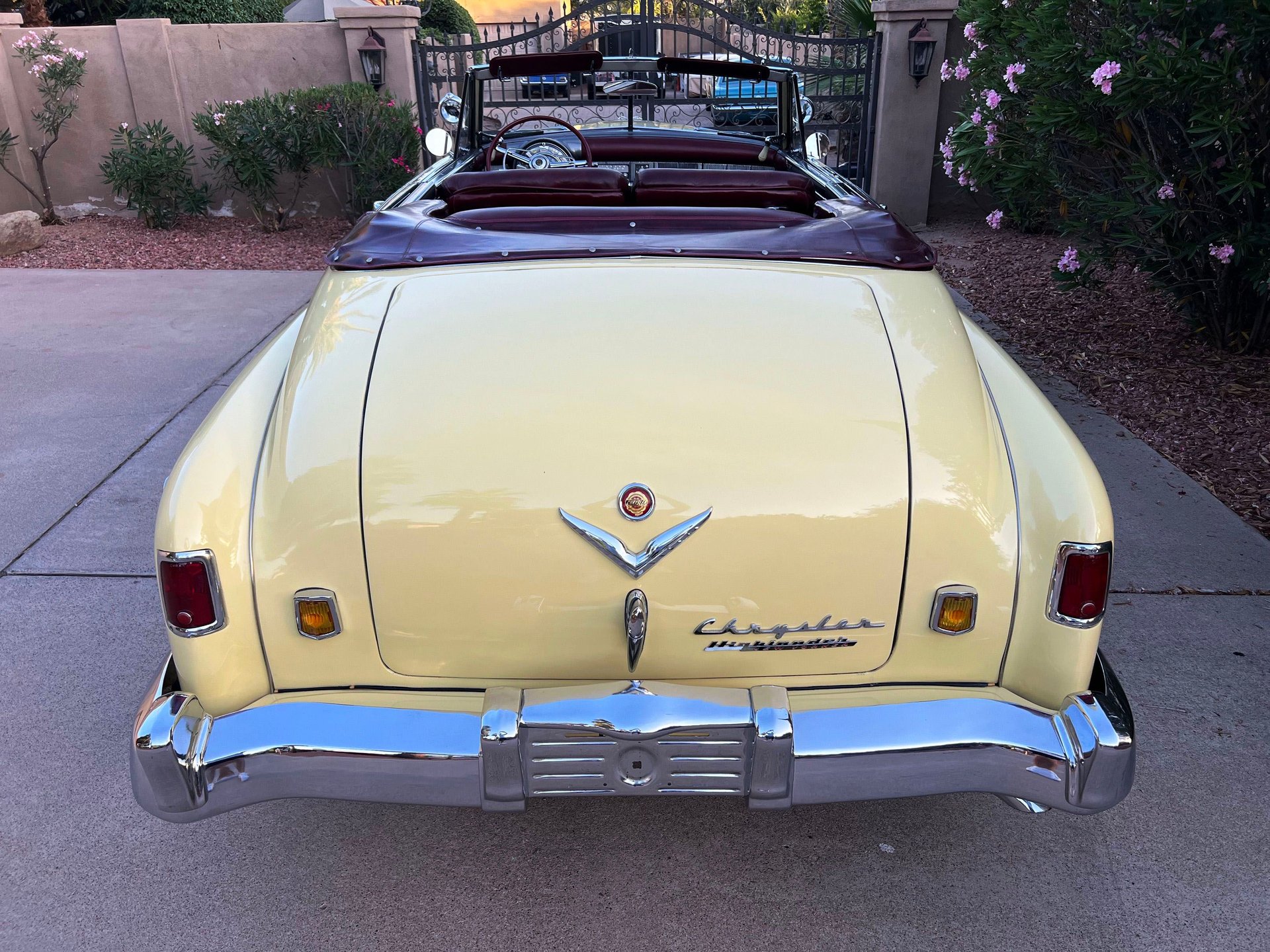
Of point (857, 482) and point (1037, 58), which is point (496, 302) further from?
point (1037, 58)

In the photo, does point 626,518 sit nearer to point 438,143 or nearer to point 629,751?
point 629,751

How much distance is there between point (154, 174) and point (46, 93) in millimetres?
1451

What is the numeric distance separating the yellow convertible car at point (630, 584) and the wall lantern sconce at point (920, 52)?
324 inches

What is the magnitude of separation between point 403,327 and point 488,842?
1250mm

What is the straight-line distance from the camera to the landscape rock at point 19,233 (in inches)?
327

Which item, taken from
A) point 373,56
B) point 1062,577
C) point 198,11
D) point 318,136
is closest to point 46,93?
point 318,136

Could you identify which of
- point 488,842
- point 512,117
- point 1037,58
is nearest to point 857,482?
point 488,842

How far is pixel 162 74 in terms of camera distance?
9.32 meters

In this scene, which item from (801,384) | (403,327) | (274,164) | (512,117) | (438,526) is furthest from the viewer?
(512,117)

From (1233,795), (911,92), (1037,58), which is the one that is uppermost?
(1037,58)

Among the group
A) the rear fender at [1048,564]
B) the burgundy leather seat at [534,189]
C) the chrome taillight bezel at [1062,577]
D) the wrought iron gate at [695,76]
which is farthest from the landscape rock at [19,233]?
the chrome taillight bezel at [1062,577]

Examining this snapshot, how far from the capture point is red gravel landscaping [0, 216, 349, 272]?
8250 millimetres

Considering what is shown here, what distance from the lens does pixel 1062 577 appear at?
Result: 1.88 metres

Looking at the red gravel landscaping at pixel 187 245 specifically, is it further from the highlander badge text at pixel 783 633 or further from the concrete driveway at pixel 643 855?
the highlander badge text at pixel 783 633
